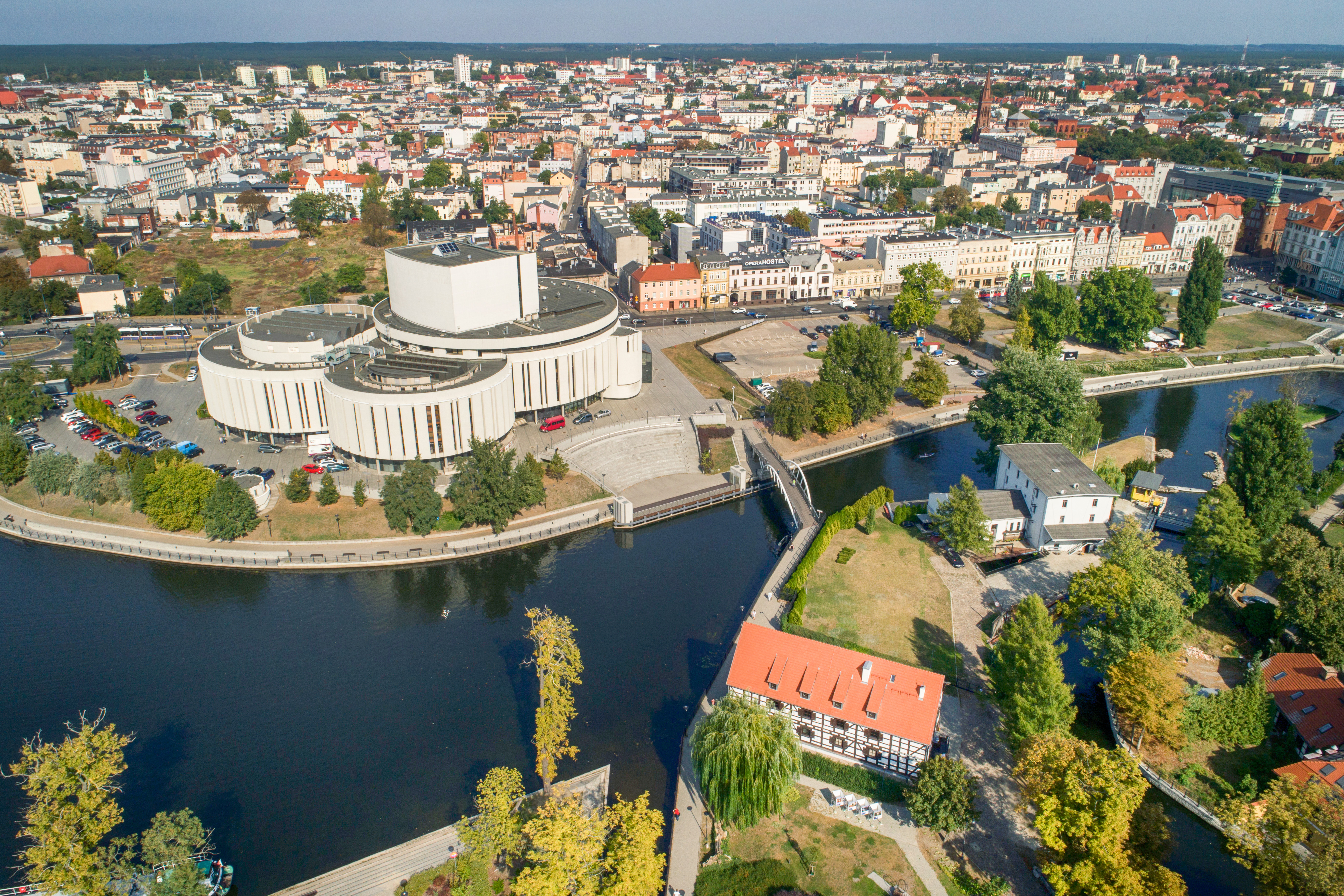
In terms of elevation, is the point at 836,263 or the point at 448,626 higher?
the point at 836,263

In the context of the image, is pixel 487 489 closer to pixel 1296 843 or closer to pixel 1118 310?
pixel 1296 843

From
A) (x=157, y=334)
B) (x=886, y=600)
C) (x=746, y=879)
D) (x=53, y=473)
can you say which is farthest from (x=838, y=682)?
(x=157, y=334)

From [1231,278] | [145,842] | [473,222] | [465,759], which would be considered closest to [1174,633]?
[465,759]

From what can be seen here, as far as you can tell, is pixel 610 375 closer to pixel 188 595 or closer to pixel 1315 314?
pixel 188 595

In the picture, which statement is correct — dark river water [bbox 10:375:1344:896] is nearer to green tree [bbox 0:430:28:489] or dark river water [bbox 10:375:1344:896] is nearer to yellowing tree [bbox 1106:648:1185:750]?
yellowing tree [bbox 1106:648:1185:750]

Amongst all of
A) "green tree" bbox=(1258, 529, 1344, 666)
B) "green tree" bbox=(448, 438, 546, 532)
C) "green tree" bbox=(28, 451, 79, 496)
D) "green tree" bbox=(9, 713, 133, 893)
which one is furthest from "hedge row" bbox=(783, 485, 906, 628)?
"green tree" bbox=(28, 451, 79, 496)
